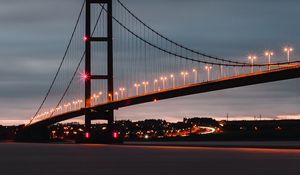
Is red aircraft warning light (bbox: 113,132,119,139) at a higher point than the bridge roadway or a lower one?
lower

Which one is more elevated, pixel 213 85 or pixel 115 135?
pixel 213 85

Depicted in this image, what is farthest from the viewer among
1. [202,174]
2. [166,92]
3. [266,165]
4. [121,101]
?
[121,101]

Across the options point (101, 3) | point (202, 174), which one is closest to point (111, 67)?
point (101, 3)

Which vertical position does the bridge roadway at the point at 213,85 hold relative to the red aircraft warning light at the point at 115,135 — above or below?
above

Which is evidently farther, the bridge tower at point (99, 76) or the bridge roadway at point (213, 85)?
the bridge tower at point (99, 76)

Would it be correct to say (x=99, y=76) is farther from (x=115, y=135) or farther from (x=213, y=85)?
(x=213, y=85)

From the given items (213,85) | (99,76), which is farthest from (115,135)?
(213,85)

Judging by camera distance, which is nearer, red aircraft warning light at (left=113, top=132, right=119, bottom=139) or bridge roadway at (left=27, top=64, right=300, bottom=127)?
bridge roadway at (left=27, top=64, right=300, bottom=127)

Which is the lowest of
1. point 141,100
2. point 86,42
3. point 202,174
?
point 202,174

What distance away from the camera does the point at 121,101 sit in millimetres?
87500

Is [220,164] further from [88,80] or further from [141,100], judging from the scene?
[88,80]

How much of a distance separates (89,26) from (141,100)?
46.3 ft

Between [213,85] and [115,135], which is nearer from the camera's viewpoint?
[213,85]

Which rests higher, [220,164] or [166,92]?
[166,92]
